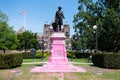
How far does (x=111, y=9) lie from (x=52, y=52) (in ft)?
71.3

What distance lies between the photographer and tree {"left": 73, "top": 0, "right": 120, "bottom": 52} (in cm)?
4350

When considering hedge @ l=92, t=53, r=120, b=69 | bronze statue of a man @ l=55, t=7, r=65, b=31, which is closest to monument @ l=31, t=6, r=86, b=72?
bronze statue of a man @ l=55, t=7, r=65, b=31

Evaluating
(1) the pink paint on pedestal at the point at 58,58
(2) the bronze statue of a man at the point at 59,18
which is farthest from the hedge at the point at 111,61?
(2) the bronze statue of a man at the point at 59,18

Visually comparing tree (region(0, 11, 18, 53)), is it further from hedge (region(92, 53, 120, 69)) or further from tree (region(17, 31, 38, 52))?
hedge (region(92, 53, 120, 69))

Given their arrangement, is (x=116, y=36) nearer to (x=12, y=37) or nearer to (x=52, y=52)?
(x=52, y=52)

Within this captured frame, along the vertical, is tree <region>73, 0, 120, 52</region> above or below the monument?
above

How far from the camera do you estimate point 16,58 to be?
2666 cm

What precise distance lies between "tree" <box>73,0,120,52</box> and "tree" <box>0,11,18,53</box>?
2181cm

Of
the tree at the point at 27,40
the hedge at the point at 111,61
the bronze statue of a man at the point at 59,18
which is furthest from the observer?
the tree at the point at 27,40

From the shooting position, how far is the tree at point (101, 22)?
1713 inches

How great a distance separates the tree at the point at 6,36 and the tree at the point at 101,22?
21.8m

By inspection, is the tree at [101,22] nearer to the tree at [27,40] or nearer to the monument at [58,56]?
the monument at [58,56]

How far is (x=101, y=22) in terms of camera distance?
145 ft

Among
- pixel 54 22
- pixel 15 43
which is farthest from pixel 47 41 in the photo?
pixel 54 22
